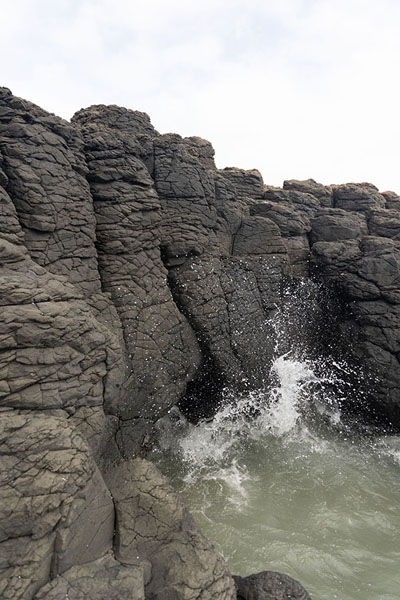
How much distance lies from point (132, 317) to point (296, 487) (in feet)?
18.3

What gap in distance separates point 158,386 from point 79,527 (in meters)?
4.02

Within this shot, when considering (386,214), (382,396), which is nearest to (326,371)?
(382,396)

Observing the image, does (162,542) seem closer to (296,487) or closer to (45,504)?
(45,504)

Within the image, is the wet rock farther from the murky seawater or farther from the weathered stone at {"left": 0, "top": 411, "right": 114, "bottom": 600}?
the murky seawater

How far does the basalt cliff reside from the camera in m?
4.79

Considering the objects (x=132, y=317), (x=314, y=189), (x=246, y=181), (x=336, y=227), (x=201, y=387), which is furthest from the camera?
(x=314, y=189)

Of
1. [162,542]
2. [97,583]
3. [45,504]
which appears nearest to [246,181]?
[162,542]

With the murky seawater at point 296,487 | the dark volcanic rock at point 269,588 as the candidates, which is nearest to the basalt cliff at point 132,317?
A: the dark volcanic rock at point 269,588

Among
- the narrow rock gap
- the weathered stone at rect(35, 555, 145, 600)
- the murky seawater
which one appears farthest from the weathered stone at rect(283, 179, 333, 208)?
the weathered stone at rect(35, 555, 145, 600)

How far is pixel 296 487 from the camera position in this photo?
8.62 meters

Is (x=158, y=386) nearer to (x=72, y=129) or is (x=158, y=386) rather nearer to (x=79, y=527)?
(x=79, y=527)

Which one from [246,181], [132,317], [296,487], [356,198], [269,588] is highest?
[246,181]

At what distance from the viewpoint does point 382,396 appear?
1070 centimetres

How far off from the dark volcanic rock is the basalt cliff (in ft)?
2.09
